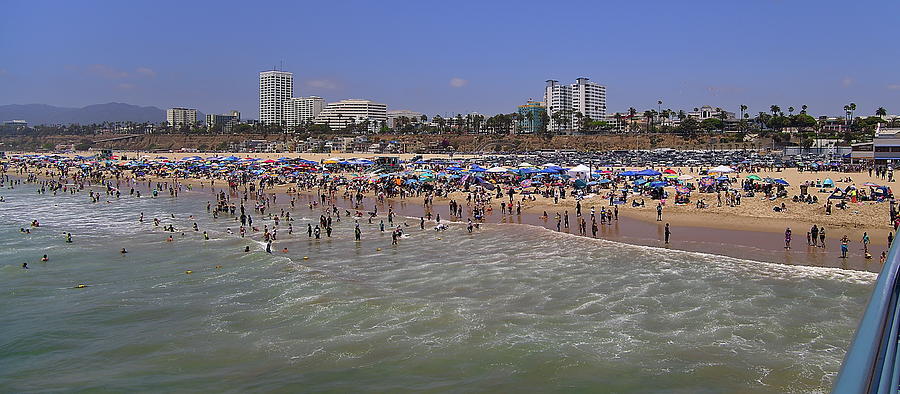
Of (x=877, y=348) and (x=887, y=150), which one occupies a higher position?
(x=887, y=150)

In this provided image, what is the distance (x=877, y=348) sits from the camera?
79.2 inches

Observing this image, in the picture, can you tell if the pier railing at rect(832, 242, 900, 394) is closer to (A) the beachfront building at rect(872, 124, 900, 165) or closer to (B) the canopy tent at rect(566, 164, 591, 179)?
(B) the canopy tent at rect(566, 164, 591, 179)

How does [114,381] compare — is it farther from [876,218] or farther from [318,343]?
[876,218]

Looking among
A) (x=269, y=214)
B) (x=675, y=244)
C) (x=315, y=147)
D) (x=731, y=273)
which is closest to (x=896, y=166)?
(x=675, y=244)

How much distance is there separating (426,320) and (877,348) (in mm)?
13521

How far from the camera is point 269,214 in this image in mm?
35062

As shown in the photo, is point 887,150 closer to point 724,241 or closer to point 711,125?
point 724,241

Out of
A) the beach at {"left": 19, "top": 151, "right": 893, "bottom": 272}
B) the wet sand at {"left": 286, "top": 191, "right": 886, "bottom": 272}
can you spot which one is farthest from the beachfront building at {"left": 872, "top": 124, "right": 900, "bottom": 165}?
the wet sand at {"left": 286, "top": 191, "right": 886, "bottom": 272}

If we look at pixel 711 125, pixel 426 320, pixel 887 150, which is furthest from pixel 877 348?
pixel 711 125

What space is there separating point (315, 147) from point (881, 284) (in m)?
124

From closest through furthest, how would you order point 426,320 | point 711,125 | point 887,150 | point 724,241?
point 426,320
point 724,241
point 887,150
point 711,125

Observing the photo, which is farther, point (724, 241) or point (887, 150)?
point (887, 150)

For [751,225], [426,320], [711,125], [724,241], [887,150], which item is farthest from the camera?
[711,125]

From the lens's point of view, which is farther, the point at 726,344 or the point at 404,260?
the point at 404,260
